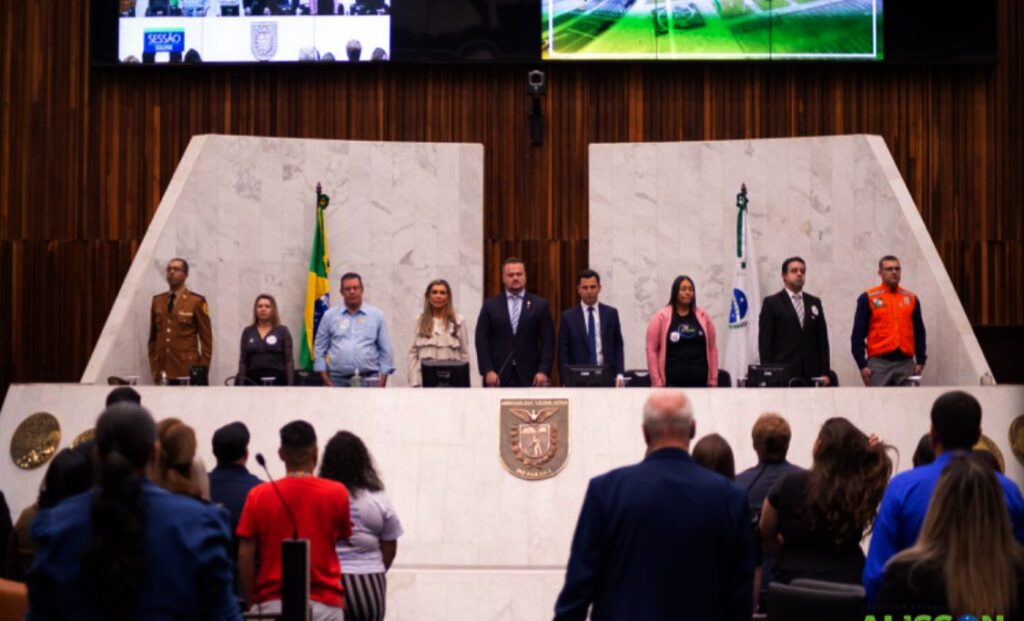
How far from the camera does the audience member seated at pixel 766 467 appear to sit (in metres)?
5.30

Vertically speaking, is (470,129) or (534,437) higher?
(470,129)

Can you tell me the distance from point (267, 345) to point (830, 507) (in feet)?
20.8

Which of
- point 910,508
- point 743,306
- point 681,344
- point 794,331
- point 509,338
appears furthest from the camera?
point 743,306

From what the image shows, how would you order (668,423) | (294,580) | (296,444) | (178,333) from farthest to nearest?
(178,333) < (296,444) < (294,580) < (668,423)

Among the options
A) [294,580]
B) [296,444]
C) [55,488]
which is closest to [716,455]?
[296,444]

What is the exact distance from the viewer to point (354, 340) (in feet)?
32.6

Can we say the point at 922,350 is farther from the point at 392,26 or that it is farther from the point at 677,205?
the point at 392,26

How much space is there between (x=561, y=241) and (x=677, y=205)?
67.4 inches

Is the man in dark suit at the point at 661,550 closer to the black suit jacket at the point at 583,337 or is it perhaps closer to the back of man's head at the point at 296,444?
the back of man's head at the point at 296,444

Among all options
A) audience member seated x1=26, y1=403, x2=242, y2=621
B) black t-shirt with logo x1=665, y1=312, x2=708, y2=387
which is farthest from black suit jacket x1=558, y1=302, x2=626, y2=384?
audience member seated x1=26, y1=403, x2=242, y2=621

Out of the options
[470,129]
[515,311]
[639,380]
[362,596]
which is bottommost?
[362,596]

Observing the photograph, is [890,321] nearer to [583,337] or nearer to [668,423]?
[583,337]

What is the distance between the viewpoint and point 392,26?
46.9 feet

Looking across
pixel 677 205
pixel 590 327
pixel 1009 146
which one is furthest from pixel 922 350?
pixel 1009 146
